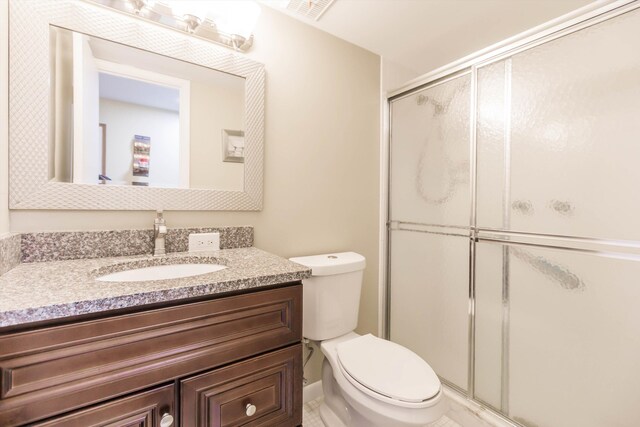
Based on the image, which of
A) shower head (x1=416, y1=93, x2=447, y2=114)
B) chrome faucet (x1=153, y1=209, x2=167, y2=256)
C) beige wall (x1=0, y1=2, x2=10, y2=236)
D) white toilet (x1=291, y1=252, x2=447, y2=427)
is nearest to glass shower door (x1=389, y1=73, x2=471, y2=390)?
shower head (x1=416, y1=93, x2=447, y2=114)

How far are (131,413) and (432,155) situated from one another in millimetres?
1745

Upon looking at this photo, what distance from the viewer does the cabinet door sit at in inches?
25.0

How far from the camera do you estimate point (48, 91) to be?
1.01 meters

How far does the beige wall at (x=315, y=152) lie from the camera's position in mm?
1478

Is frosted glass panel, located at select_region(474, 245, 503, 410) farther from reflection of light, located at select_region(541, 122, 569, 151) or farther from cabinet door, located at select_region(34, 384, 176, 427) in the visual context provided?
cabinet door, located at select_region(34, 384, 176, 427)

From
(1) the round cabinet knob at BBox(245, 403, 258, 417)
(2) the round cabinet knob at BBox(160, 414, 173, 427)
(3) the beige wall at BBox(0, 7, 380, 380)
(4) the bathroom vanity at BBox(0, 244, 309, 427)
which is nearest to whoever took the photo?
(4) the bathroom vanity at BBox(0, 244, 309, 427)

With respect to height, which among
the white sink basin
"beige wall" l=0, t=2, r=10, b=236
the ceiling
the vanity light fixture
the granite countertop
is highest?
the ceiling

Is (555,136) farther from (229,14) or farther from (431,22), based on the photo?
(229,14)

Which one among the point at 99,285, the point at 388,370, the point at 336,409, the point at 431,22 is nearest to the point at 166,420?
the point at 99,285

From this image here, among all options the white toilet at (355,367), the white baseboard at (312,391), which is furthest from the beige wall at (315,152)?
the white toilet at (355,367)

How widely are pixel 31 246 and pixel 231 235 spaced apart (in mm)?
676

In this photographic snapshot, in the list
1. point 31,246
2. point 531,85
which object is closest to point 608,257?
point 531,85

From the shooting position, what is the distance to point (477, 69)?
1480 mm

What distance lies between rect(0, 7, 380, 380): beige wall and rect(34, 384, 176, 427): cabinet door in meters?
0.68
